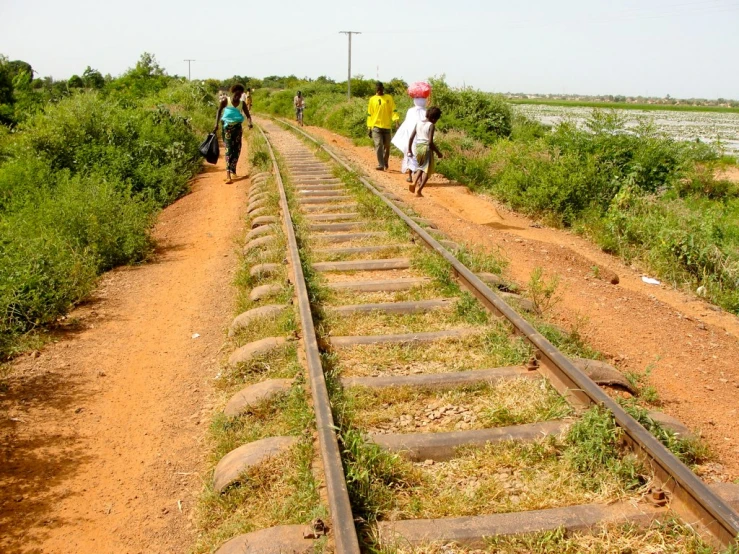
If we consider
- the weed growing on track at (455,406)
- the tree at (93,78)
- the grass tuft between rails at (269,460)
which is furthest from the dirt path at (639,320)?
the tree at (93,78)

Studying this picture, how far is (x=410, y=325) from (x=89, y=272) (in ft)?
12.5

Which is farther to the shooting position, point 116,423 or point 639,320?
point 639,320

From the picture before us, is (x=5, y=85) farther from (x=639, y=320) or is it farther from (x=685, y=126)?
(x=685, y=126)

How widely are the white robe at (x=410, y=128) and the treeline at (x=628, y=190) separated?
197 cm

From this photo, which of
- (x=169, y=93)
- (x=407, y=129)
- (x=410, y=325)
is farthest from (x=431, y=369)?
(x=169, y=93)

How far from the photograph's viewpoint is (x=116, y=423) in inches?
165

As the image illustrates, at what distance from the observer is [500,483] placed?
3195mm

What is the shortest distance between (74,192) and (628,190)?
7931mm

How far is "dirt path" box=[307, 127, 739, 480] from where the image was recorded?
4344 millimetres

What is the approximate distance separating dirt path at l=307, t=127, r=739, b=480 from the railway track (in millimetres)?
607

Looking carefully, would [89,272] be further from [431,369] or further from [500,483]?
[500,483]

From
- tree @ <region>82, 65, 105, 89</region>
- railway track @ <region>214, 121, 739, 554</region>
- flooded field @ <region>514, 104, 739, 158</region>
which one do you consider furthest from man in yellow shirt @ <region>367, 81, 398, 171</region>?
tree @ <region>82, 65, 105, 89</region>

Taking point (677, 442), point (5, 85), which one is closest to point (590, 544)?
point (677, 442)

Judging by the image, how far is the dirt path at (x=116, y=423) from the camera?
324 cm
